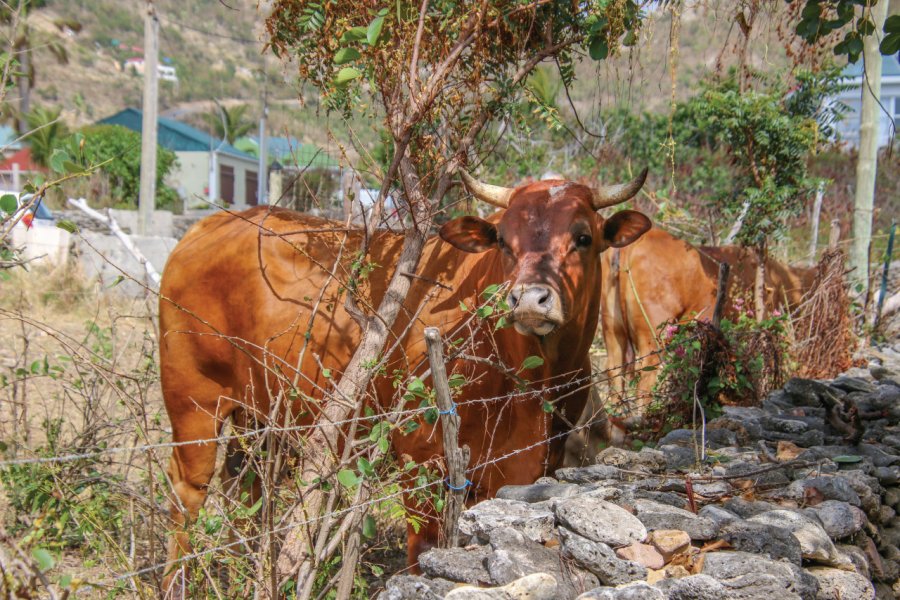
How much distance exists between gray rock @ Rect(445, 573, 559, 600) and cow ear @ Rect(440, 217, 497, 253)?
2.03 m

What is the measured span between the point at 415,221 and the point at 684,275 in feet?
16.0

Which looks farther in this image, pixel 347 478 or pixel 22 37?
pixel 22 37

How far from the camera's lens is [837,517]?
11.7 ft

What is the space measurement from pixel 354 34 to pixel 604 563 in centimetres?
230

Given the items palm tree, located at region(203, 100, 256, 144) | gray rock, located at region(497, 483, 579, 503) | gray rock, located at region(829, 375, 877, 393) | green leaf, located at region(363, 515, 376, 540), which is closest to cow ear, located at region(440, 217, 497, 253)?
gray rock, located at region(497, 483, 579, 503)

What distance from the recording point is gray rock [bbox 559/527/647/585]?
2.88 m

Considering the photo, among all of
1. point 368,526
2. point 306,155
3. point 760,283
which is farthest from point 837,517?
point 306,155

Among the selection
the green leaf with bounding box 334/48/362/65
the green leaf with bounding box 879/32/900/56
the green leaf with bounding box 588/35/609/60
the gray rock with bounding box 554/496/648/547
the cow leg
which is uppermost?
the green leaf with bounding box 879/32/900/56

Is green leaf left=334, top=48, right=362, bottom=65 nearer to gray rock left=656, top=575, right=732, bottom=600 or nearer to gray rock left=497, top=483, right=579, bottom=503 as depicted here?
gray rock left=497, top=483, right=579, bottom=503

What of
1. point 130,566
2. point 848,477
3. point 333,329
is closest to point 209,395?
point 333,329

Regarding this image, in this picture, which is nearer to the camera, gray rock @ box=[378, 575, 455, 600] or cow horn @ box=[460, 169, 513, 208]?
gray rock @ box=[378, 575, 455, 600]

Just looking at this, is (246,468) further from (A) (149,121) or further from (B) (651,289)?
(A) (149,121)

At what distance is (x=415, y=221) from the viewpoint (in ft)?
13.0

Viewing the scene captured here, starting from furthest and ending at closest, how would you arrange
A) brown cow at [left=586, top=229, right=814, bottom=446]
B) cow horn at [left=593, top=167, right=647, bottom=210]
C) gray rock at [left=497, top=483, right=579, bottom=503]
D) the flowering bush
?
brown cow at [left=586, top=229, right=814, bottom=446], the flowering bush, cow horn at [left=593, top=167, right=647, bottom=210], gray rock at [left=497, top=483, right=579, bottom=503]
